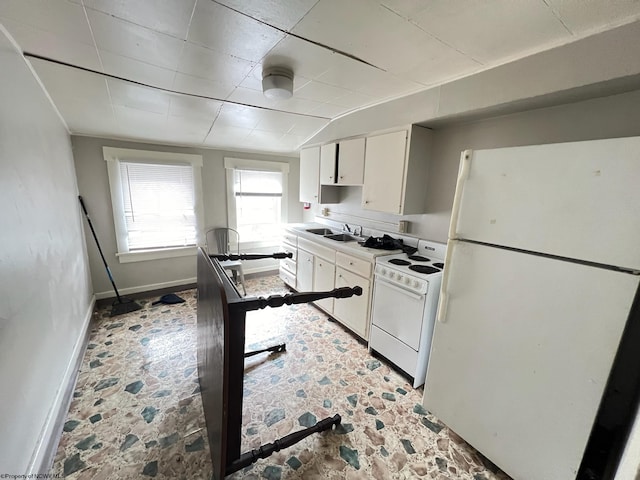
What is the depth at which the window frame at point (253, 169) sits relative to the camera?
3777 mm

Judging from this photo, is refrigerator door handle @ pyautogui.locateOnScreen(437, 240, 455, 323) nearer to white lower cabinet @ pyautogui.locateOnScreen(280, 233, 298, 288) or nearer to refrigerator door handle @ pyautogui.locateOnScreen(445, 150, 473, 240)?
refrigerator door handle @ pyautogui.locateOnScreen(445, 150, 473, 240)

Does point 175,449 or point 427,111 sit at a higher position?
point 427,111

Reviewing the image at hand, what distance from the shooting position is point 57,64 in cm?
161

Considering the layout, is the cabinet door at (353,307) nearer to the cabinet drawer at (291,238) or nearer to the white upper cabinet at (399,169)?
the white upper cabinet at (399,169)

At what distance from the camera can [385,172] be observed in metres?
2.47

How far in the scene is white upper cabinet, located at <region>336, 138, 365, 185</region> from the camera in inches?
107

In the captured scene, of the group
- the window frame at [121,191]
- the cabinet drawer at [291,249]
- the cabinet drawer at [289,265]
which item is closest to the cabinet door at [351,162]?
the cabinet drawer at [291,249]

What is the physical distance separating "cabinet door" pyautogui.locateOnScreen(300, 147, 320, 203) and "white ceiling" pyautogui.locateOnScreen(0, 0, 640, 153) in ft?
3.48

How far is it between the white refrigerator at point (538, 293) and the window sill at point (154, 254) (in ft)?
10.6

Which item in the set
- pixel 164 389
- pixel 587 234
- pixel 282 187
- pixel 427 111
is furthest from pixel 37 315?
pixel 282 187

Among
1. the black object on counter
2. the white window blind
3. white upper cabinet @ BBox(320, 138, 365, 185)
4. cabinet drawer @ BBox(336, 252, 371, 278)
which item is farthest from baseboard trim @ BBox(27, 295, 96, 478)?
white upper cabinet @ BBox(320, 138, 365, 185)

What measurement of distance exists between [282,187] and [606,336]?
3916mm

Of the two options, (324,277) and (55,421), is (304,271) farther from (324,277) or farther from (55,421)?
(55,421)

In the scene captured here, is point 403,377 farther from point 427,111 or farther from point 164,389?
point 427,111
